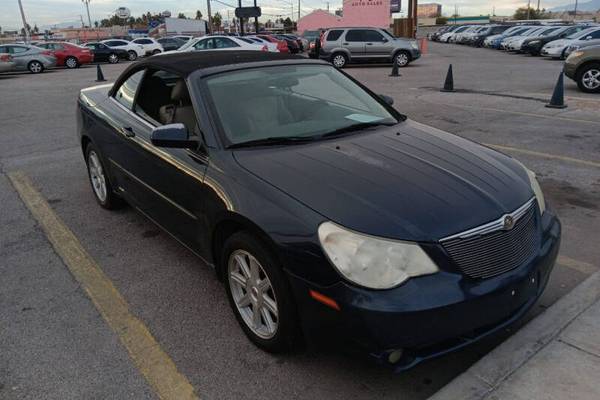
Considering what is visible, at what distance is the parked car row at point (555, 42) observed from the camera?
454 inches

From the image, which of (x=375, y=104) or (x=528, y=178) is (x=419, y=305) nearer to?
(x=528, y=178)

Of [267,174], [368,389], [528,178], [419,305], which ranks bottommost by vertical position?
[368,389]

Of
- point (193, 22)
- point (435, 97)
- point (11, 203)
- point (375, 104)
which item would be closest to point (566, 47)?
point (435, 97)

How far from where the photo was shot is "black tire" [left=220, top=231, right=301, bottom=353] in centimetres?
237

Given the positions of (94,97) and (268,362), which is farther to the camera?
(94,97)

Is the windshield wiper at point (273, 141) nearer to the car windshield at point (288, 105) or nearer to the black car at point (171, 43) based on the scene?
the car windshield at point (288, 105)

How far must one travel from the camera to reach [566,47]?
825 inches

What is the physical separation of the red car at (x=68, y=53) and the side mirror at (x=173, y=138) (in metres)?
28.1

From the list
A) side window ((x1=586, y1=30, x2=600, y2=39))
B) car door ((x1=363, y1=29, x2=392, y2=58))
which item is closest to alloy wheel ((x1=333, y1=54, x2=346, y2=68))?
car door ((x1=363, y1=29, x2=392, y2=58))

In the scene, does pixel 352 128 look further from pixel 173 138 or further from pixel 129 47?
pixel 129 47

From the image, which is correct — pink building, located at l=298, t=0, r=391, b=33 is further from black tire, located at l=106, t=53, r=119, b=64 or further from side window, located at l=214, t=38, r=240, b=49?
side window, located at l=214, t=38, r=240, b=49

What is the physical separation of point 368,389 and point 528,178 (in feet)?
5.25

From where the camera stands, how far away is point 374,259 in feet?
6.97

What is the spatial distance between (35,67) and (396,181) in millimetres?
26405
